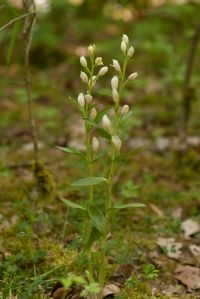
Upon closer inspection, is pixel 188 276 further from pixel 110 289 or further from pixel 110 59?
pixel 110 59

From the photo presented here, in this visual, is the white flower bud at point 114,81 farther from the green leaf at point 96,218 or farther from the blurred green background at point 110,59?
the blurred green background at point 110,59

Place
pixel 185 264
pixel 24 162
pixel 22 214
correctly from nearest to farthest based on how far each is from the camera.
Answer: pixel 185 264 < pixel 22 214 < pixel 24 162

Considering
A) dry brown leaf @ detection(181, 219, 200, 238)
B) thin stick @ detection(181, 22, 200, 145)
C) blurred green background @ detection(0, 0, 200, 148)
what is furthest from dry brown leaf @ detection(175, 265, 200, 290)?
blurred green background @ detection(0, 0, 200, 148)

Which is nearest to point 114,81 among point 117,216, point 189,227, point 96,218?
point 96,218

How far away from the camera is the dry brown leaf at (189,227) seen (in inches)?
132

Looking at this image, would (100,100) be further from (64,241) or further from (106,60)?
(64,241)

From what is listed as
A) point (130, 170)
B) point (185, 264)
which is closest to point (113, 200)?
point (130, 170)

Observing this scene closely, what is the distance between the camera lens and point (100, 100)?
5746mm

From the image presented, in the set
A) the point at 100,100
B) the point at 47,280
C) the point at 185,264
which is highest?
the point at 47,280

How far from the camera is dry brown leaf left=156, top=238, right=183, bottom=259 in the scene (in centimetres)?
309

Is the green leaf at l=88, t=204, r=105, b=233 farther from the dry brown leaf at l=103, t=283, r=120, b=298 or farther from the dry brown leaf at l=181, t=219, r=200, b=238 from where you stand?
the dry brown leaf at l=181, t=219, r=200, b=238

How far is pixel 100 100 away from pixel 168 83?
0.73 metres

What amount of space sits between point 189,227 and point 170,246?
0.88 ft

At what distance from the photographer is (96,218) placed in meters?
2.26
